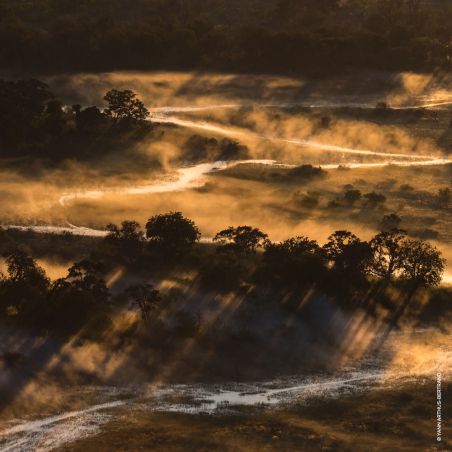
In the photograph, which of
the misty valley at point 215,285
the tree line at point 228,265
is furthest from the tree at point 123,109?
the tree line at point 228,265

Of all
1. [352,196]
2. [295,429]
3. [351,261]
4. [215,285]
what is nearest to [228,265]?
[215,285]

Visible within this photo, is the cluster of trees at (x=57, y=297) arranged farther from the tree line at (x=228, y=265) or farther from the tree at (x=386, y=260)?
the tree at (x=386, y=260)

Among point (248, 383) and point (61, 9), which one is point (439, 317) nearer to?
point (248, 383)

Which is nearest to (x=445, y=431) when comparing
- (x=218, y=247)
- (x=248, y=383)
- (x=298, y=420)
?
(x=298, y=420)

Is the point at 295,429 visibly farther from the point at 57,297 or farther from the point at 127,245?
the point at 127,245

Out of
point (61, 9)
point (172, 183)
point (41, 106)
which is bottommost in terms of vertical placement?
point (172, 183)
